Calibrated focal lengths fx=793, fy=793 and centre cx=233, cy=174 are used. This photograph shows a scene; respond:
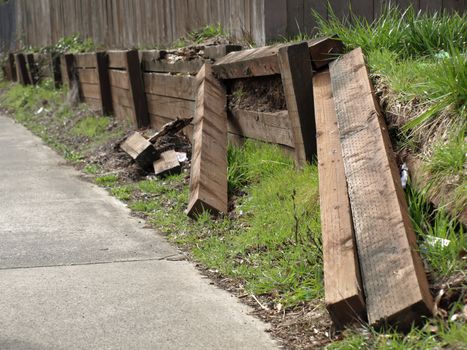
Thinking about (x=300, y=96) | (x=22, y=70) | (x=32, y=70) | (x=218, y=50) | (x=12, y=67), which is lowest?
(x=12, y=67)

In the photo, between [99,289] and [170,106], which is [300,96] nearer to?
[99,289]

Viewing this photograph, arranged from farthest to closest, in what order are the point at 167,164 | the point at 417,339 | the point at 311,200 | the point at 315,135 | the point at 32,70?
the point at 32,70 < the point at 167,164 < the point at 315,135 < the point at 311,200 < the point at 417,339

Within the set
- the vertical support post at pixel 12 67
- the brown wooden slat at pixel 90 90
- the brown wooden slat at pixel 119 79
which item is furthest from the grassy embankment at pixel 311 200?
the vertical support post at pixel 12 67

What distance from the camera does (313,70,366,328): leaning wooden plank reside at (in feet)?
12.0

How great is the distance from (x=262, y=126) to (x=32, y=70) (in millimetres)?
13272

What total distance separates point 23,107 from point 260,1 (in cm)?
1108

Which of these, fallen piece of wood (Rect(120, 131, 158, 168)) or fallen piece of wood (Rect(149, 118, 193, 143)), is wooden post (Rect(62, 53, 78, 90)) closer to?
fallen piece of wood (Rect(120, 131, 158, 168))

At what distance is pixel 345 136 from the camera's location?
504 cm

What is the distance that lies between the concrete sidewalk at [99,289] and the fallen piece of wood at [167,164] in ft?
2.17

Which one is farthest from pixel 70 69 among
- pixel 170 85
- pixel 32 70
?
pixel 170 85

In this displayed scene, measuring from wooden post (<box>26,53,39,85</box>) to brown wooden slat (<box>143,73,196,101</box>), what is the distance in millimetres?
9131

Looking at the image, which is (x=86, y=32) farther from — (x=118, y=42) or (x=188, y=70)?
(x=188, y=70)

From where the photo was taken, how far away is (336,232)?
13.8 feet

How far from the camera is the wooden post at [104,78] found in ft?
40.1
